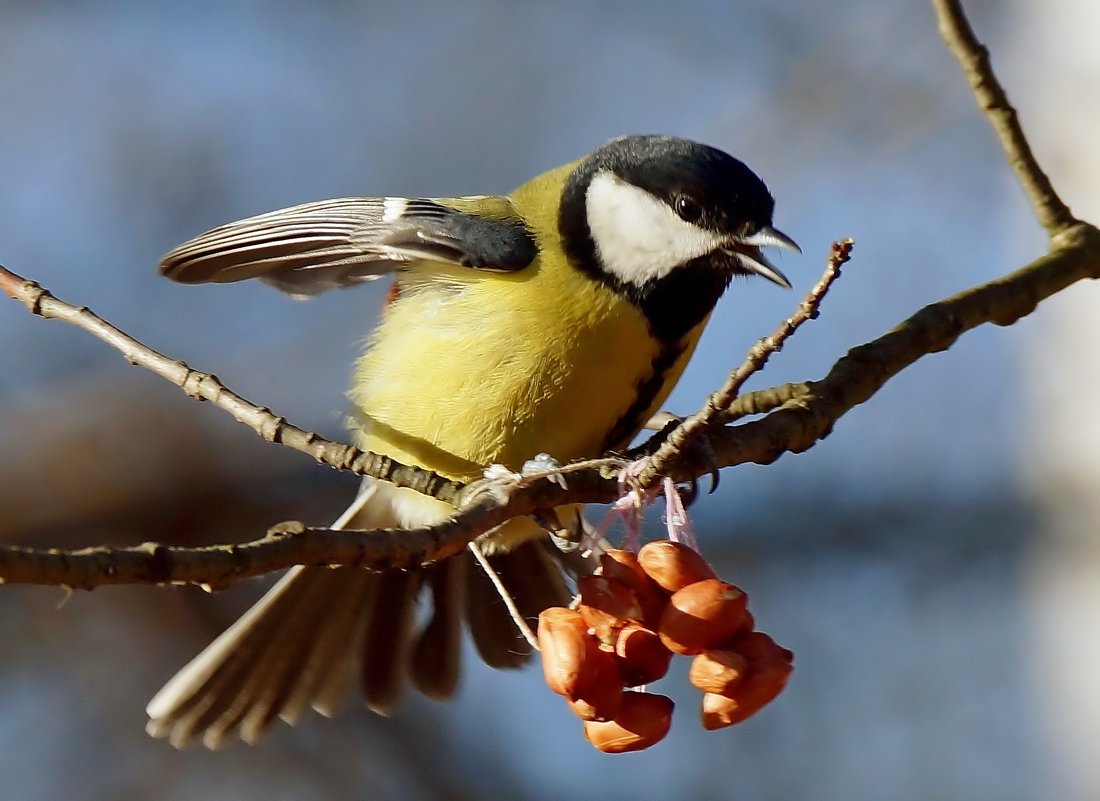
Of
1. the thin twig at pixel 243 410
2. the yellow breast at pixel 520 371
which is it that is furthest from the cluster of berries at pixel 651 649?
the yellow breast at pixel 520 371

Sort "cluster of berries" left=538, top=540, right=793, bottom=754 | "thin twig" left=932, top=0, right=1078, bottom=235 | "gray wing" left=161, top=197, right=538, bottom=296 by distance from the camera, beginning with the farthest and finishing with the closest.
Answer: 1. "gray wing" left=161, top=197, right=538, bottom=296
2. "thin twig" left=932, top=0, right=1078, bottom=235
3. "cluster of berries" left=538, top=540, right=793, bottom=754

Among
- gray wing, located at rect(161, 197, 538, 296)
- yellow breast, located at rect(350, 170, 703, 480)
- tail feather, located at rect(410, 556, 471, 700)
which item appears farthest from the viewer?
tail feather, located at rect(410, 556, 471, 700)

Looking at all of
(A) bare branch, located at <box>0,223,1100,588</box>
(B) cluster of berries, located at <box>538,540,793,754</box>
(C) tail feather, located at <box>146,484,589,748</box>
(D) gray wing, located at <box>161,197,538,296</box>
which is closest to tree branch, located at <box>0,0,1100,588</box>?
(A) bare branch, located at <box>0,223,1100,588</box>

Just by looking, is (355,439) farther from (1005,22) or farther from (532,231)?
(1005,22)

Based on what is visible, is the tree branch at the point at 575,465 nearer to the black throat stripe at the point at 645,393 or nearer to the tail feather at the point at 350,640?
the black throat stripe at the point at 645,393

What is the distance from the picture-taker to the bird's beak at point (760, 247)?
1855mm

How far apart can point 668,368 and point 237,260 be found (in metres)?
0.71

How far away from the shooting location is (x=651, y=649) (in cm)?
124

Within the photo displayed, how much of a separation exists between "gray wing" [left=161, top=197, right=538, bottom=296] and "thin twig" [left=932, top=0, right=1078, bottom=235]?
691 mm

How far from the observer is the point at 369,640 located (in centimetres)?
222

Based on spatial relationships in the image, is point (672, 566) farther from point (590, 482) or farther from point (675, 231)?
point (675, 231)

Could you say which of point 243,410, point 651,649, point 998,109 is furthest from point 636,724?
point 998,109

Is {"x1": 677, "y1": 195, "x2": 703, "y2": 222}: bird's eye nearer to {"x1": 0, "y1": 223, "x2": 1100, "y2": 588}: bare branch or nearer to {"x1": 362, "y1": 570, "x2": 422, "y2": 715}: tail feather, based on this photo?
{"x1": 0, "y1": 223, "x2": 1100, "y2": 588}: bare branch

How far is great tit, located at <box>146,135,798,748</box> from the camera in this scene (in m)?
1.91
